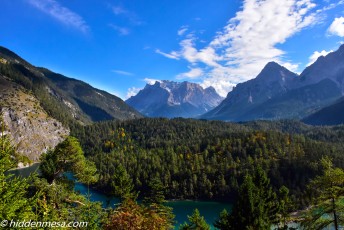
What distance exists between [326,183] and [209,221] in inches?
4645

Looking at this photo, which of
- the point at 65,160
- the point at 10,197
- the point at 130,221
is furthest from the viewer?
the point at 65,160

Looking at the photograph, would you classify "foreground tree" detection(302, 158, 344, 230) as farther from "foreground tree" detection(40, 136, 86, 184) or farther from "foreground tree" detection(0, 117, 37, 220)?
"foreground tree" detection(40, 136, 86, 184)

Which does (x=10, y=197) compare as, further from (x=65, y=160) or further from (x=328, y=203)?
(x=328, y=203)

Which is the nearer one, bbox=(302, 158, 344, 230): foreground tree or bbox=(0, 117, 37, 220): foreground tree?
bbox=(0, 117, 37, 220): foreground tree

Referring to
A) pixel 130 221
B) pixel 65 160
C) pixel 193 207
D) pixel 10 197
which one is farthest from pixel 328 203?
pixel 193 207

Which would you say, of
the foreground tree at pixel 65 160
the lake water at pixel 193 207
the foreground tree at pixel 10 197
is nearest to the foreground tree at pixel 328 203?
the foreground tree at pixel 10 197

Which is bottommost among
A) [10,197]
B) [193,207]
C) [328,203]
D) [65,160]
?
[193,207]

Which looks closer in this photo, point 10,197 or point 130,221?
point 10,197

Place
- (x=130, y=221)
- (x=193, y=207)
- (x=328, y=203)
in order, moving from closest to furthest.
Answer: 1. (x=130, y=221)
2. (x=328, y=203)
3. (x=193, y=207)

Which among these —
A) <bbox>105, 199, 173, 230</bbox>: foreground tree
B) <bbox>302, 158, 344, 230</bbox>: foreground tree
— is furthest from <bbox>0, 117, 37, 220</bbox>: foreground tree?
<bbox>302, 158, 344, 230</bbox>: foreground tree

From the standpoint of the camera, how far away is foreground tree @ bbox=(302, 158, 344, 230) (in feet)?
82.4

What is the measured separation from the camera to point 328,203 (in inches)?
1040

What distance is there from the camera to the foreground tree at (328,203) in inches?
989

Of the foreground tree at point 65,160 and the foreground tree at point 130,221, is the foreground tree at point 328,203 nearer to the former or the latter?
the foreground tree at point 130,221
